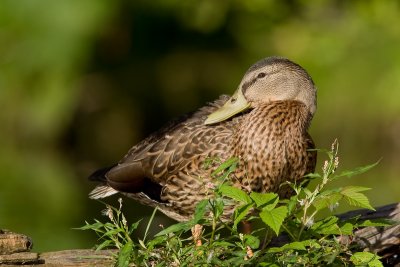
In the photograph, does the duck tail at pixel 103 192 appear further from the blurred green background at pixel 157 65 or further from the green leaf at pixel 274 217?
the blurred green background at pixel 157 65

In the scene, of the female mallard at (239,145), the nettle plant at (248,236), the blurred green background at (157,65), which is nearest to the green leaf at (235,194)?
the nettle plant at (248,236)

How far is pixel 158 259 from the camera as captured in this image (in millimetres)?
5043

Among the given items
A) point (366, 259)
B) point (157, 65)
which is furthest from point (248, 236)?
point (157, 65)

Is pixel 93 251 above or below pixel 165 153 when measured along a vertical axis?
below

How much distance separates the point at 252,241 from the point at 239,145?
5.48ft

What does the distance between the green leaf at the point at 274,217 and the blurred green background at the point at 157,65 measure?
27.2 ft

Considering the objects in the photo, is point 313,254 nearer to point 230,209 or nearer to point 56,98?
point 230,209

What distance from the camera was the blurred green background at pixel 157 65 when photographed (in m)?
13.5

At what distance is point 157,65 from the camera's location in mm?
15008

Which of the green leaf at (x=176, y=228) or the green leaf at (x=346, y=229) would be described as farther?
the green leaf at (x=346, y=229)

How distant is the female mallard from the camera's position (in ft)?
20.9

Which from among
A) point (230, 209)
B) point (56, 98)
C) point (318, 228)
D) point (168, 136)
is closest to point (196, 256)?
point (318, 228)

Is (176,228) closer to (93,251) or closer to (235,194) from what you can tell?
(235,194)

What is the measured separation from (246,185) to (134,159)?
43.1 inches
